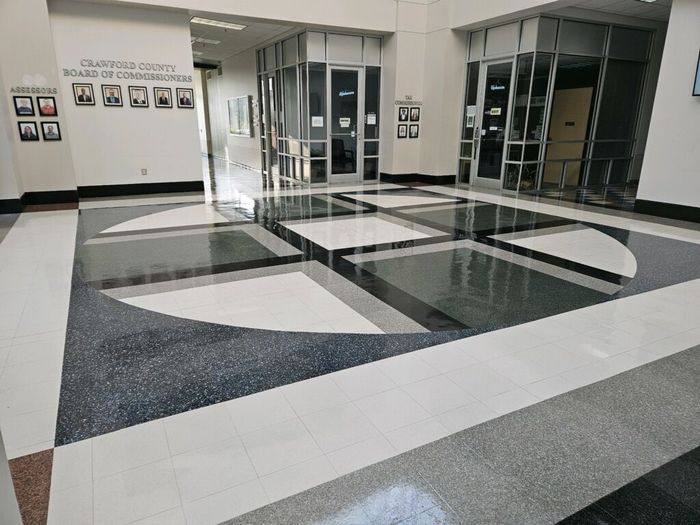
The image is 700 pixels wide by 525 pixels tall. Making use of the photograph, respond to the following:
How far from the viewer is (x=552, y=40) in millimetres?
9133

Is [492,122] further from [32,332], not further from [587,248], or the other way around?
[32,332]

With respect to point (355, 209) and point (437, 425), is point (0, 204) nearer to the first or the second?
point (355, 209)

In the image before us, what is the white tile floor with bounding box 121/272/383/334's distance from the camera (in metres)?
3.37

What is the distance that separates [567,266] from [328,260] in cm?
243

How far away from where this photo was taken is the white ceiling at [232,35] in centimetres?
984

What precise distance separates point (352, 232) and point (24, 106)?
5928 mm

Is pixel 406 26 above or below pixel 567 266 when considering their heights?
above

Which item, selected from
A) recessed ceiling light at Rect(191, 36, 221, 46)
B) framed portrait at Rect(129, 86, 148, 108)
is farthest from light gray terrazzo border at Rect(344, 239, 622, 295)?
recessed ceiling light at Rect(191, 36, 221, 46)

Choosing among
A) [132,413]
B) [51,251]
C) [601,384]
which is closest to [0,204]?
[51,251]

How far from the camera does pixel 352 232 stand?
20.1 feet

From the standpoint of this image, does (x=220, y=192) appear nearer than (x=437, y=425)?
No

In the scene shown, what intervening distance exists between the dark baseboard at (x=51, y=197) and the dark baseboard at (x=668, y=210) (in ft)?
31.2

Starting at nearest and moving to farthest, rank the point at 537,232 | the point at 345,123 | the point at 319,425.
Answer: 1. the point at 319,425
2. the point at 537,232
3. the point at 345,123

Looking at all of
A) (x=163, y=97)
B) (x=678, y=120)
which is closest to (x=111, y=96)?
(x=163, y=97)
